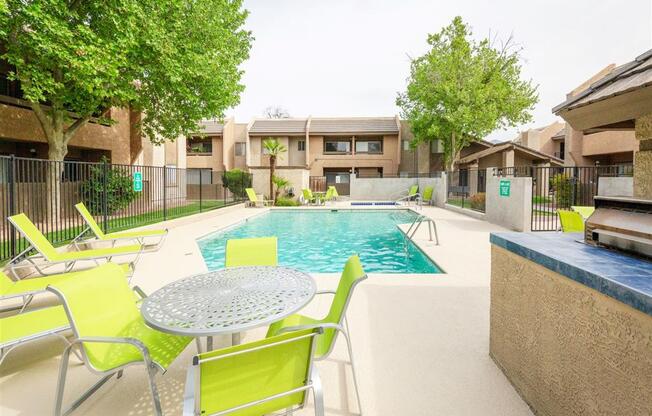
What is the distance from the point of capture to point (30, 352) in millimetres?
3270

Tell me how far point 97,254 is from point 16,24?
29.5 ft

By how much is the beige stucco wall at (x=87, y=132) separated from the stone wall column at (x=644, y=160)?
54.6 ft

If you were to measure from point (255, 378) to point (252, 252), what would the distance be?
2332 mm

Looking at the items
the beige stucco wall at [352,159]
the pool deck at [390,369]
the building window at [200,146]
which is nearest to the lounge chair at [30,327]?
the pool deck at [390,369]

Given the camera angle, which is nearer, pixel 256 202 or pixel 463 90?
pixel 256 202

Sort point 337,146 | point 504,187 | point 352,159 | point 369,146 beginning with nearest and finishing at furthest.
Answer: point 504,187 < point 352,159 < point 369,146 < point 337,146

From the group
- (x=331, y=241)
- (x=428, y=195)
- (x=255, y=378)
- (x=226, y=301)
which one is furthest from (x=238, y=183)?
(x=255, y=378)

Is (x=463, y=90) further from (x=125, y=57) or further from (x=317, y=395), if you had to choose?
(x=317, y=395)

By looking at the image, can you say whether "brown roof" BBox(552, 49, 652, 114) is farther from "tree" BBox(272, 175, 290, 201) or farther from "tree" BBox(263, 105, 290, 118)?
"tree" BBox(263, 105, 290, 118)

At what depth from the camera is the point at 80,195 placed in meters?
13.4

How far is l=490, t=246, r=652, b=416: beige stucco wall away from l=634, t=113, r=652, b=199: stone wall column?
1259 mm

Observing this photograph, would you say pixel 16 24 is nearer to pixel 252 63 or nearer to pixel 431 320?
pixel 252 63

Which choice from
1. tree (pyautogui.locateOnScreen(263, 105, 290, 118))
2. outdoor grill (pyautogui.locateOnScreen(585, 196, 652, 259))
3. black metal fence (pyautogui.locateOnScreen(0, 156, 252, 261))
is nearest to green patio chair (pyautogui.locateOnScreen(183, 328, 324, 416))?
outdoor grill (pyautogui.locateOnScreen(585, 196, 652, 259))

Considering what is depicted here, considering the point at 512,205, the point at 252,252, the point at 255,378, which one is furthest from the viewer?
the point at 512,205
